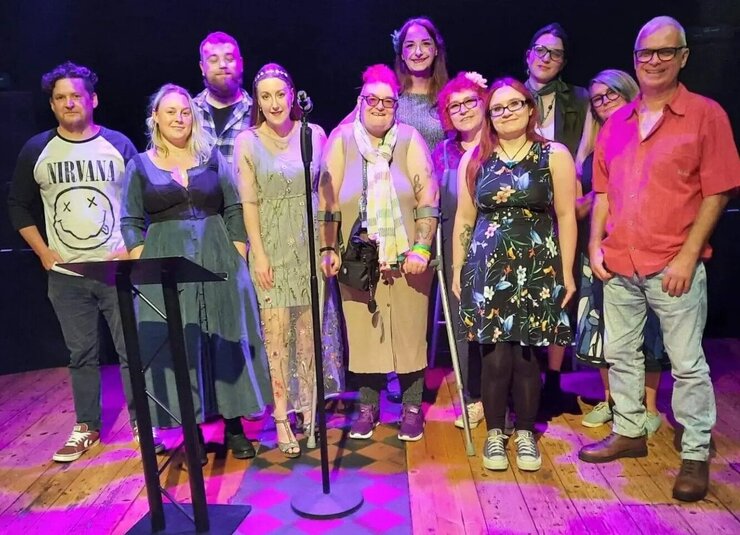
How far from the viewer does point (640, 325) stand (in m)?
2.90

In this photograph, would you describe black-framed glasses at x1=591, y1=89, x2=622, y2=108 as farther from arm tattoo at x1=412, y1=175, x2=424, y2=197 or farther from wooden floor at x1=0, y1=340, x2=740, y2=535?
wooden floor at x1=0, y1=340, x2=740, y2=535

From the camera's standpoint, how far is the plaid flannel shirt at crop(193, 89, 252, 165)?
11.0 feet

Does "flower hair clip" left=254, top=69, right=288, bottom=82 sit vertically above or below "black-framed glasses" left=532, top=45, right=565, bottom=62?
below

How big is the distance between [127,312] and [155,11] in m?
2.80

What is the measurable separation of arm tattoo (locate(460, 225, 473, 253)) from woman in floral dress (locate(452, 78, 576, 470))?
12 cm

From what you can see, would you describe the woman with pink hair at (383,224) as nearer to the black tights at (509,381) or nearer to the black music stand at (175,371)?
the black tights at (509,381)

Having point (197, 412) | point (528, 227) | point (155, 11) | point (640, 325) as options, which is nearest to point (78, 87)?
point (155, 11)

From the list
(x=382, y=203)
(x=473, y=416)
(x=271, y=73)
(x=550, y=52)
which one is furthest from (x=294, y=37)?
(x=473, y=416)

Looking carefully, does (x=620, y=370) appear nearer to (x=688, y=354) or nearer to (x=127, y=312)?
(x=688, y=354)

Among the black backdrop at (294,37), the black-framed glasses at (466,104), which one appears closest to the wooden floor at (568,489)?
the black-framed glasses at (466,104)

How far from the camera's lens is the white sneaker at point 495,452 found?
294cm

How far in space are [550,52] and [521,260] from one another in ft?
4.07

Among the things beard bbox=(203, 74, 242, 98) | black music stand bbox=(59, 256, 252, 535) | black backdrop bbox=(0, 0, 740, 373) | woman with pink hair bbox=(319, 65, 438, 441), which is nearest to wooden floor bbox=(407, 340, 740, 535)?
woman with pink hair bbox=(319, 65, 438, 441)

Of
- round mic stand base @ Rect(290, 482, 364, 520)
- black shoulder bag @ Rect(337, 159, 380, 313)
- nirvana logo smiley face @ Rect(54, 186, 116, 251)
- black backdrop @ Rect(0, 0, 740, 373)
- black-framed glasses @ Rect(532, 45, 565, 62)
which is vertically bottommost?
round mic stand base @ Rect(290, 482, 364, 520)
